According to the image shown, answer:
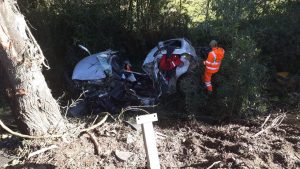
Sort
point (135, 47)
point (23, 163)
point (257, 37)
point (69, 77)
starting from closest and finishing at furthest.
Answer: point (23, 163), point (257, 37), point (69, 77), point (135, 47)

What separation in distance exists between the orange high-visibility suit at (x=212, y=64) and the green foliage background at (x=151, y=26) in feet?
3.82

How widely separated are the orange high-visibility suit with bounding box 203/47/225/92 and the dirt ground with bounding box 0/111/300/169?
33.7 inches

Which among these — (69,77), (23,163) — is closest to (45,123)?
(23,163)

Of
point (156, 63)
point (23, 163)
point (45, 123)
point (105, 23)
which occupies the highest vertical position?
point (105, 23)

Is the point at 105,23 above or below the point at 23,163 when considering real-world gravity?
above

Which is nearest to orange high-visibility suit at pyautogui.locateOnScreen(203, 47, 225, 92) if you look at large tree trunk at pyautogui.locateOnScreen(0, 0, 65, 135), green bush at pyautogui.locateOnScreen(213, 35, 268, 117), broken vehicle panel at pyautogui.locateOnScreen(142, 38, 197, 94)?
green bush at pyautogui.locateOnScreen(213, 35, 268, 117)

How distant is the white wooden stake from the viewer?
170 inches

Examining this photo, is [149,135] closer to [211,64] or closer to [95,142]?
[95,142]

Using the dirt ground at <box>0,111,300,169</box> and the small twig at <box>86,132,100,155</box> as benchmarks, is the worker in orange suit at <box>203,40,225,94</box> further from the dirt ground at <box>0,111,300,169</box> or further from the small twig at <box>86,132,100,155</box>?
the small twig at <box>86,132,100,155</box>

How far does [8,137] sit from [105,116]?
1.63 m

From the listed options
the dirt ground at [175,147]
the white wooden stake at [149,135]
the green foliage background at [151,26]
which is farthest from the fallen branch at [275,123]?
the white wooden stake at [149,135]

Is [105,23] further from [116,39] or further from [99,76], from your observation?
[99,76]

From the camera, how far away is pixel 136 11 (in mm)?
9617

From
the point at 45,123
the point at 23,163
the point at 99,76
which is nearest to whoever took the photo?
the point at 23,163
